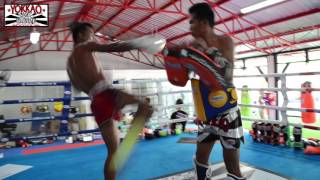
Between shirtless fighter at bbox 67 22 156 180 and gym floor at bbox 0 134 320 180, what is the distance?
579mm

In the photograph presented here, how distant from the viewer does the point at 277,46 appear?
11.1 meters

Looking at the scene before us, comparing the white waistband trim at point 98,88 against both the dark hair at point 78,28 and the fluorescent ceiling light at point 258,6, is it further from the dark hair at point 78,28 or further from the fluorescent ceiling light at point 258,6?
the fluorescent ceiling light at point 258,6

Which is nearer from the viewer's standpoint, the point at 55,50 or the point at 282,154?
the point at 282,154

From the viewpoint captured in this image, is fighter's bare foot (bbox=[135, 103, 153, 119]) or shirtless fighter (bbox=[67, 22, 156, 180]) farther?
shirtless fighter (bbox=[67, 22, 156, 180])

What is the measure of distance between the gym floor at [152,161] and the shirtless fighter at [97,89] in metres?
0.58

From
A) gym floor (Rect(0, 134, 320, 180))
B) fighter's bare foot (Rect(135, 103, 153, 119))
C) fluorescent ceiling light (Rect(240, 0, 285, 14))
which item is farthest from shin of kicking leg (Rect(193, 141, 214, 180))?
fluorescent ceiling light (Rect(240, 0, 285, 14))

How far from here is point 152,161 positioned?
12.3 ft

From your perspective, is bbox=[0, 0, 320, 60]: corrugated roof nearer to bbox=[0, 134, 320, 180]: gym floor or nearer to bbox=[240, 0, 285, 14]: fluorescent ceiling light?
bbox=[240, 0, 285, 14]: fluorescent ceiling light

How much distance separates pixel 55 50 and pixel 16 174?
40.3 ft

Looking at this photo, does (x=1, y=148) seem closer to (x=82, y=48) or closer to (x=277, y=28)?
(x=82, y=48)

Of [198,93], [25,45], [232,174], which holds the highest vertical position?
[25,45]

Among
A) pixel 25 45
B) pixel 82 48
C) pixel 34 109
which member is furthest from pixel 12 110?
pixel 82 48

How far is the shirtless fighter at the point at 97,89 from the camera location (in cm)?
215

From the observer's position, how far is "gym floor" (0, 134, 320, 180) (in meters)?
3.24
